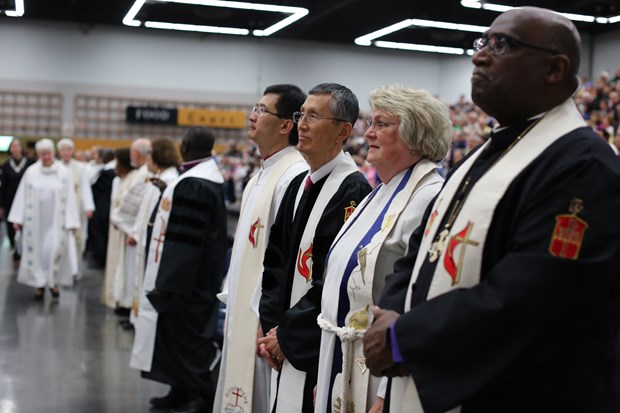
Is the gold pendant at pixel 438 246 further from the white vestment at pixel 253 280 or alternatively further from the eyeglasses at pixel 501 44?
the white vestment at pixel 253 280

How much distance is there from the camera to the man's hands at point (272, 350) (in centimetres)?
296

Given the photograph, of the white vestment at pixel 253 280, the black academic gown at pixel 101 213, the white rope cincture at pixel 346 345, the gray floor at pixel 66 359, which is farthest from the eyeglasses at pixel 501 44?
the black academic gown at pixel 101 213

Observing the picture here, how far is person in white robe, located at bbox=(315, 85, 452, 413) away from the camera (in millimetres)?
2404

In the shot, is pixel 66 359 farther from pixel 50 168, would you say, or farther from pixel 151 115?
pixel 151 115

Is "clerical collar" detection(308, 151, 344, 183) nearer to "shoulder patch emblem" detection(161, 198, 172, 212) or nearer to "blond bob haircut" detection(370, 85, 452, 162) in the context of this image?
"blond bob haircut" detection(370, 85, 452, 162)

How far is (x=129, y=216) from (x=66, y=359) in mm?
1648

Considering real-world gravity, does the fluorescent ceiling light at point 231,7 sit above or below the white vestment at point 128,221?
above

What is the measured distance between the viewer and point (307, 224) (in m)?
3.00

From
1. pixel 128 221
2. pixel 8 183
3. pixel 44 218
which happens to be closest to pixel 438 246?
pixel 128 221

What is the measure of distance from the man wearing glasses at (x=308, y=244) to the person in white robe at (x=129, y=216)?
3750mm

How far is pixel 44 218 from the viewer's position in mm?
8297

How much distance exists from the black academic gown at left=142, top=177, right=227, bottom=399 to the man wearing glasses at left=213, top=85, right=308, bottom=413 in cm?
87

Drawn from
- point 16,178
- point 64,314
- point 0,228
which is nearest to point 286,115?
point 64,314

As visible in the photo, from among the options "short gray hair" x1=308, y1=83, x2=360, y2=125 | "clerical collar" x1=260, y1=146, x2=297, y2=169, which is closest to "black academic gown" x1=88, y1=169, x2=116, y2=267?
"clerical collar" x1=260, y1=146, x2=297, y2=169
